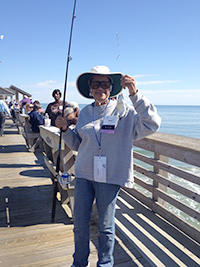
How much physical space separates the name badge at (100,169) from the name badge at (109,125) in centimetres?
20

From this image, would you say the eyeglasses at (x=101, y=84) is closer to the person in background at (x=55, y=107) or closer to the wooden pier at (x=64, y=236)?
the wooden pier at (x=64, y=236)

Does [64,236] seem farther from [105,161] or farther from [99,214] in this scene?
[105,161]

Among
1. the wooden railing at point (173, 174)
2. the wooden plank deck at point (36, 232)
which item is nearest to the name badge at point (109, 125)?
the wooden railing at point (173, 174)

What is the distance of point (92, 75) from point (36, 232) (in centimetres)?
189

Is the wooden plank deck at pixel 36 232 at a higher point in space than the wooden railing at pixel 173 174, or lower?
lower

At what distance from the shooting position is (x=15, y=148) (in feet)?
26.1

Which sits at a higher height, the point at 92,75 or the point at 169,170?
the point at 92,75

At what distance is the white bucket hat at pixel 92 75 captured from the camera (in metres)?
1.89

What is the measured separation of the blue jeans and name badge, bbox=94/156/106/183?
46 mm

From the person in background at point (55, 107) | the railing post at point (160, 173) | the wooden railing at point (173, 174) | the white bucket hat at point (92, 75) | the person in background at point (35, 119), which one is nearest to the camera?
the white bucket hat at point (92, 75)

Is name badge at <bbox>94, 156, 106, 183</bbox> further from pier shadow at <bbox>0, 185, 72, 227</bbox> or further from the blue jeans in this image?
pier shadow at <bbox>0, 185, 72, 227</bbox>

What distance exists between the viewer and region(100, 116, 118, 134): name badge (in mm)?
1742

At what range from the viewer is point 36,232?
274cm

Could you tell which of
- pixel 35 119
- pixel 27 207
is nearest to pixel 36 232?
pixel 27 207
